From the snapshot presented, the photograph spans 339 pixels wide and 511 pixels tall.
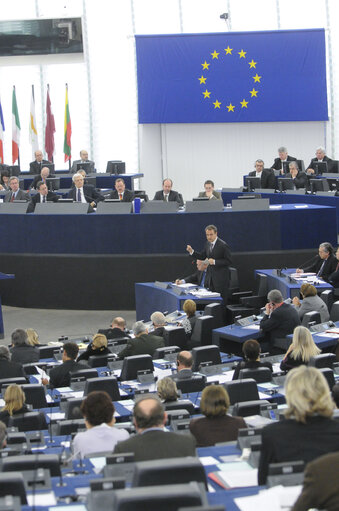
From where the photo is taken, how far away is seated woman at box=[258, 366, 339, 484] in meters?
4.58

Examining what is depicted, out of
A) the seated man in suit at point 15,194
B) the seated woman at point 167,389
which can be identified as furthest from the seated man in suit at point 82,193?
the seated woman at point 167,389

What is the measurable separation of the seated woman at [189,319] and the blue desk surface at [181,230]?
3676 mm

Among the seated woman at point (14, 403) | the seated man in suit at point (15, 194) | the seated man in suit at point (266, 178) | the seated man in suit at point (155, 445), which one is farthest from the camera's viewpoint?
the seated man in suit at point (266, 178)

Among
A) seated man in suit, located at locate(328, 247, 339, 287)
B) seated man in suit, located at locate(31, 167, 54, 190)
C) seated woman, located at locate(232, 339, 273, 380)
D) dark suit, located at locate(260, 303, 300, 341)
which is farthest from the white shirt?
seated man in suit, located at locate(31, 167, 54, 190)

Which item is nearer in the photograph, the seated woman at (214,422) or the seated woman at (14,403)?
the seated woman at (214,422)

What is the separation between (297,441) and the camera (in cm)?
459

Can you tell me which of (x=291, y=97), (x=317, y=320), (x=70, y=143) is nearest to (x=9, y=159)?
(x=70, y=143)

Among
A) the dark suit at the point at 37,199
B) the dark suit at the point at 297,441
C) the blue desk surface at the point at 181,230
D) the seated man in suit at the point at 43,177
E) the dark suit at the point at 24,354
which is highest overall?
the seated man in suit at the point at 43,177

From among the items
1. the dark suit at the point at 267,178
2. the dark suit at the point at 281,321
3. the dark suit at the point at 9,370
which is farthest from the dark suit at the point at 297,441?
the dark suit at the point at 267,178

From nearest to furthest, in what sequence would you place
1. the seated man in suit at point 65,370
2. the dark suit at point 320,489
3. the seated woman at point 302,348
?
the dark suit at point 320,489 → the seated woman at point 302,348 → the seated man in suit at point 65,370

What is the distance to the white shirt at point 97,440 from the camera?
5.89 m

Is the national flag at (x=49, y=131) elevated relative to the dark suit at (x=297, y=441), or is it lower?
elevated

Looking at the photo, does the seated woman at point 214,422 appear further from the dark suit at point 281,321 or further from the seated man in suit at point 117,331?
the seated man in suit at point 117,331

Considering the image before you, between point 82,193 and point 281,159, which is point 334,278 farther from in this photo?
point 281,159
